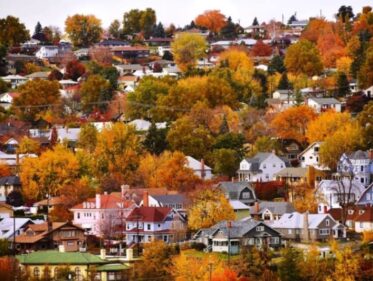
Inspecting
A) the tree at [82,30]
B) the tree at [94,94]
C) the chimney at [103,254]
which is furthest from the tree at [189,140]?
the tree at [82,30]

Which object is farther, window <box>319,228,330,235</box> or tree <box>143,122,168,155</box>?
tree <box>143,122,168,155</box>

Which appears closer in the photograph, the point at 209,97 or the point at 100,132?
the point at 100,132

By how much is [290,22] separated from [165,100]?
1772 inches

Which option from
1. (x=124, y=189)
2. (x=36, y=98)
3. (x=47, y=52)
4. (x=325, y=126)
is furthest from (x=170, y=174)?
(x=47, y=52)

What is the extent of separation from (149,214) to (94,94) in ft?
77.6

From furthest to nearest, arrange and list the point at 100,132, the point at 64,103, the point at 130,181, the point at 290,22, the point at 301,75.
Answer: the point at 290,22, the point at 301,75, the point at 64,103, the point at 100,132, the point at 130,181

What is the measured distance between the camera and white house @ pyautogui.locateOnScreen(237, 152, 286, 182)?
58.2 meters

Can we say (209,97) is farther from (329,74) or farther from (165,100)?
(329,74)

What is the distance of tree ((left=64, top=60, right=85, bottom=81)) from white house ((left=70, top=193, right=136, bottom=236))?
2917cm

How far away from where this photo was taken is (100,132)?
205ft

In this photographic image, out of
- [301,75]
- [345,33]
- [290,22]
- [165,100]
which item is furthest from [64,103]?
[290,22]

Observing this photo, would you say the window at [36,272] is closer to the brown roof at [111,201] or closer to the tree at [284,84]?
the brown roof at [111,201]

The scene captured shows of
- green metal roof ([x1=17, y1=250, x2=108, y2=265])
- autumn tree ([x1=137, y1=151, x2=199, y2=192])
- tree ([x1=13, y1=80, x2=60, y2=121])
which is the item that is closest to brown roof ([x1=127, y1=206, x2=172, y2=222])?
green metal roof ([x1=17, y1=250, x2=108, y2=265])

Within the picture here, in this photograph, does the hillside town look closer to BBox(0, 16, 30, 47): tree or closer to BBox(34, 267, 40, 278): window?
BBox(34, 267, 40, 278): window
